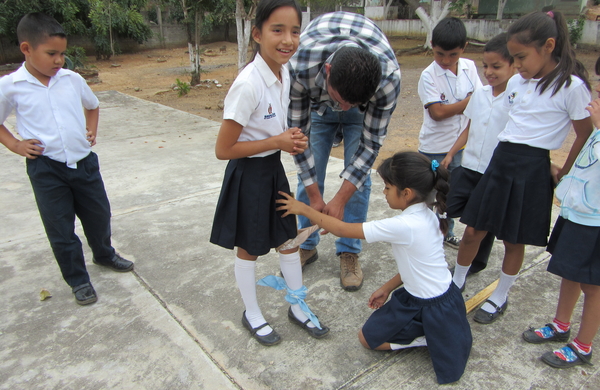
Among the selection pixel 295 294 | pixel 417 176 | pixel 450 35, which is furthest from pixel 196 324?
pixel 450 35

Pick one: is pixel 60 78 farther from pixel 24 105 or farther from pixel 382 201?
pixel 382 201

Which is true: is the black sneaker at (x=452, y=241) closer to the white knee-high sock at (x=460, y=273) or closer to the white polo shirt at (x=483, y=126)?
the white knee-high sock at (x=460, y=273)

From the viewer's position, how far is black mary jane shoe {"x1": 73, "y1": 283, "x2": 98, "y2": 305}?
227cm

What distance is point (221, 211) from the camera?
1.89m

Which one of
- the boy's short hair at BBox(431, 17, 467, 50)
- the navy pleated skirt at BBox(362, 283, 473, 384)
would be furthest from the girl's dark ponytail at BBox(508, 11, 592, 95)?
the navy pleated skirt at BBox(362, 283, 473, 384)

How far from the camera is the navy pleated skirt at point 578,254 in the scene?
1.71 metres

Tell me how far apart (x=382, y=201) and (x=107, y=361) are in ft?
7.69

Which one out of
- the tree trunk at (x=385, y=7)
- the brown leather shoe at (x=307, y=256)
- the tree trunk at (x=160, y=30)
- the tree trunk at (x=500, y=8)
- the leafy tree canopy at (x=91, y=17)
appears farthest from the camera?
the tree trunk at (x=385, y=7)

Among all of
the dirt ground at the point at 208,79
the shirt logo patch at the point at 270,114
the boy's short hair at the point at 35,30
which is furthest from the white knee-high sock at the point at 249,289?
the dirt ground at the point at 208,79

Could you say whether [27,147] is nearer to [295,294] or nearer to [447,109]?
[295,294]

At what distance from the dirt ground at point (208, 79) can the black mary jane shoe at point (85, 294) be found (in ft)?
11.7

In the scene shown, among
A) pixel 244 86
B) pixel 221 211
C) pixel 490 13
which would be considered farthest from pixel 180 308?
pixel 490 13

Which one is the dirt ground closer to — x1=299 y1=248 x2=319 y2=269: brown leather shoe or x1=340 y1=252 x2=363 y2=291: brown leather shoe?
x1=299 y1=248 x2=319 y2=269: brown leather shoe

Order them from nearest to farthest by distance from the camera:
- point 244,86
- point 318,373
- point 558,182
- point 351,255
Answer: point 244,86
point 318,373
point 558,182
point 351,255
